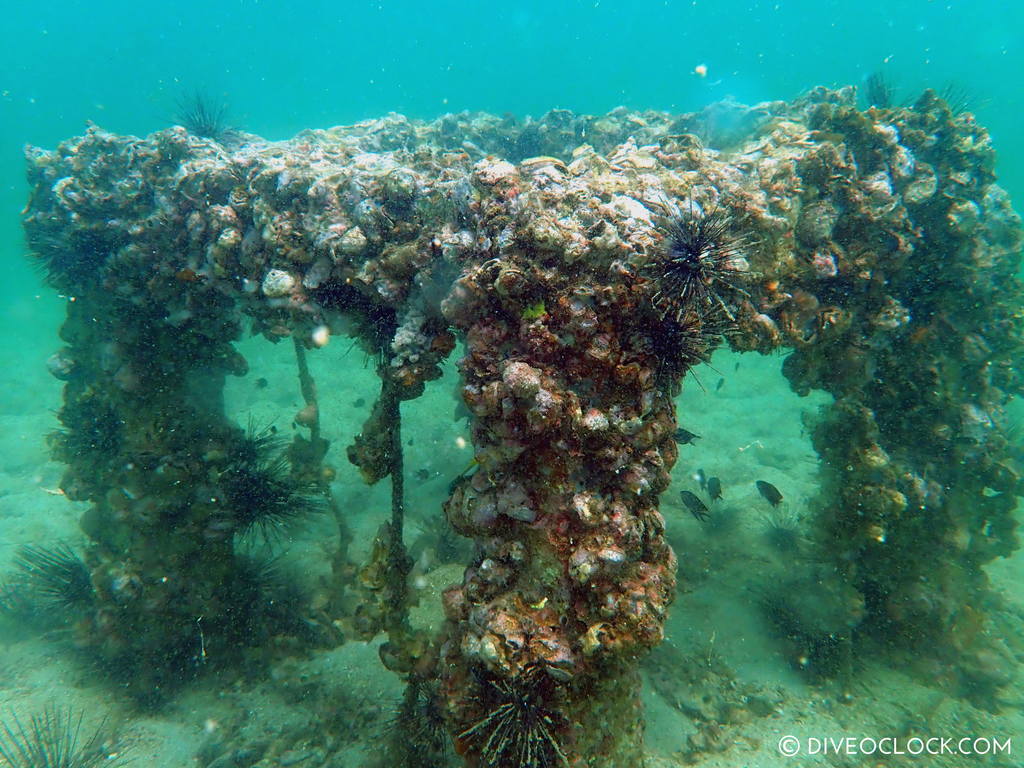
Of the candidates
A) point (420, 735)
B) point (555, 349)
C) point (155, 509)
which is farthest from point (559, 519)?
point (155, 509)

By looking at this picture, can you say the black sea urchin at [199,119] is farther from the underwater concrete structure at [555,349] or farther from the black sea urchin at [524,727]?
the black sea urchin at [524,727]

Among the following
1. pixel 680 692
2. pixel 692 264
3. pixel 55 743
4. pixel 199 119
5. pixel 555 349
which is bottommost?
pixel 55 743

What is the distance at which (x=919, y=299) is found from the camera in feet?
24.2

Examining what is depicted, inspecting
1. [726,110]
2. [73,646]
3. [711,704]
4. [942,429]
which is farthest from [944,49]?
[73,646]

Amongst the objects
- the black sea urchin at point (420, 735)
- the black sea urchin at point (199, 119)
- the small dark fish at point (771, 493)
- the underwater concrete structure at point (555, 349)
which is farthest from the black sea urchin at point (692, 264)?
the black sea urchin at point (199, 119)

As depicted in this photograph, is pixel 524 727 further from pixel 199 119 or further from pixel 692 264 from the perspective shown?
pixel 199 119

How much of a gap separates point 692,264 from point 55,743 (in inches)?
374

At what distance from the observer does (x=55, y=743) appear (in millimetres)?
6027

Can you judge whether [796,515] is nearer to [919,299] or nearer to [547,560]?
[919,299]

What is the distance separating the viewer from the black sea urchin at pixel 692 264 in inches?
132

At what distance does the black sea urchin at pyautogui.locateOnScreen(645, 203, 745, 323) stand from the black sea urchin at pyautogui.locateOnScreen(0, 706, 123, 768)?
8.74m

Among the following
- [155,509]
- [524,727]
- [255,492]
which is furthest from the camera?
[255,492]

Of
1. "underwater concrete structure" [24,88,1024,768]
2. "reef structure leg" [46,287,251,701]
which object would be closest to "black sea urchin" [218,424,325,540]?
"underwater concrete structure" [24,88,1024,768]

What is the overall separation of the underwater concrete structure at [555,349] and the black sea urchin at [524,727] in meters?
0.02
